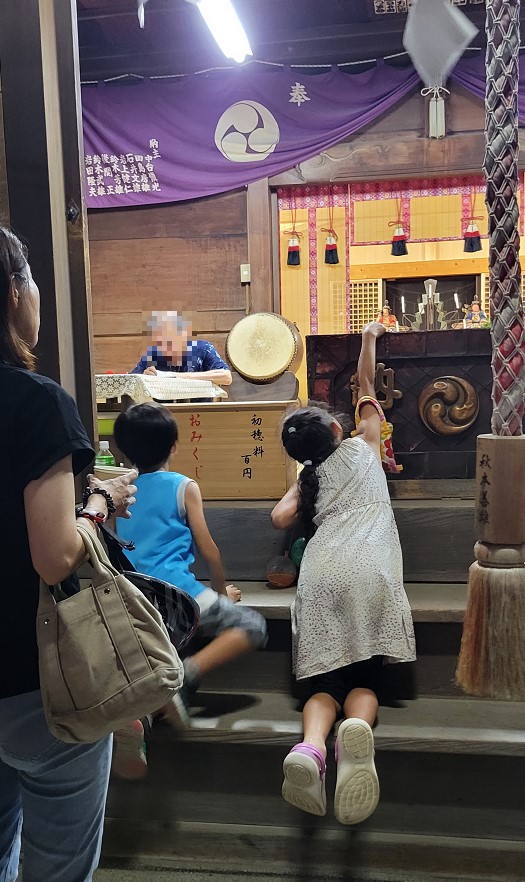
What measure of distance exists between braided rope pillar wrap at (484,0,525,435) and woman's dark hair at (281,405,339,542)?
3.49ft

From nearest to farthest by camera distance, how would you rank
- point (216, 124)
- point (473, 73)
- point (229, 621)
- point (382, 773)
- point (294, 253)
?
point (382, 773) < point (229, 621) < point (473, 73) < point (216, 124) < point (294, 253)

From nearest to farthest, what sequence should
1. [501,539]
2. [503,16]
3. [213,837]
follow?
[503,16] → [501,539] → [213,837]

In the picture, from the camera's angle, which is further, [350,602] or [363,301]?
[363,301]

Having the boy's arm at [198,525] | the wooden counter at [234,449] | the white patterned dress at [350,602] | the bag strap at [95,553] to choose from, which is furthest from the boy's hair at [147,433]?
the bag strap at [95,553]

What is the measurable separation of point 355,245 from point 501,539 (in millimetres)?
5748

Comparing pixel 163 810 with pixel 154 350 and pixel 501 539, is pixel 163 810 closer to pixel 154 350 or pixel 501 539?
pixel 501 539

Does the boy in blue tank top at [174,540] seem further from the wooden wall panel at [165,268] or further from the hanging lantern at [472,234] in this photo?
the hanging lantern at [472,234]

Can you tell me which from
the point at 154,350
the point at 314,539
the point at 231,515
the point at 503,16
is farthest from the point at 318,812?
the point at 154,350

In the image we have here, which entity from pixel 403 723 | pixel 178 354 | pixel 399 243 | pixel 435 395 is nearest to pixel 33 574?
pixel 403 723

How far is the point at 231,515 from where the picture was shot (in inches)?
129

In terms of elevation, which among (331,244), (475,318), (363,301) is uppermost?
(331,244)

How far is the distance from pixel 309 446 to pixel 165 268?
13.9 ft

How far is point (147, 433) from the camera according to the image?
254cm

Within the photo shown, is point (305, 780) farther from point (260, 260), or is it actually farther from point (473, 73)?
point (473, 73)
